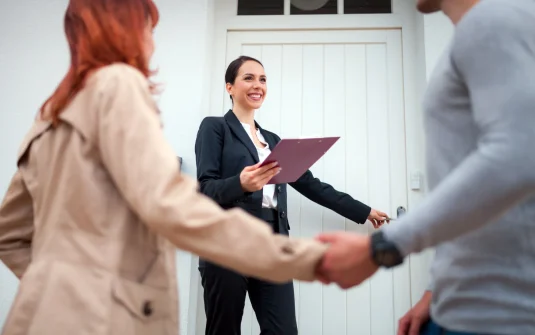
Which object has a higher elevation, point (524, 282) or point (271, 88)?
point (271, 88)

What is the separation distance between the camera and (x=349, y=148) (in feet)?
8.69

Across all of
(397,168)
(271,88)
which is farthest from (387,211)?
(271,88)

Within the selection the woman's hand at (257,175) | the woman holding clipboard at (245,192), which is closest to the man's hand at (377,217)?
the woman holding clipboard at (245,192)

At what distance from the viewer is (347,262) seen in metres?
0.85

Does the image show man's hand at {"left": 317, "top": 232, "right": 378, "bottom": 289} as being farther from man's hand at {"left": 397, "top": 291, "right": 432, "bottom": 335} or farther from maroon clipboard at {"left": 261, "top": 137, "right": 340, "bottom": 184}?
maroon clipboard at {"left": 261, "top": 137, "right": 340, "bottom": 184}

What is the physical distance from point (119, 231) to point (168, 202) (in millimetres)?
123

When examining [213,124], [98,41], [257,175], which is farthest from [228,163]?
[98,41]

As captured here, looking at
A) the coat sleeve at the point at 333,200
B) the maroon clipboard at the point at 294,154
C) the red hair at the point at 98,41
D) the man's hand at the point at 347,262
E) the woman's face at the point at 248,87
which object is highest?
the woman's face at the point at 248,87

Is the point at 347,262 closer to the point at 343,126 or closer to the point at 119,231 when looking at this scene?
the point at 119,231

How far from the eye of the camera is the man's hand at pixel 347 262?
849 millimetres

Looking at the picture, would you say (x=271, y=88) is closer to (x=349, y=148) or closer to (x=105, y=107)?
(x=349, y=148)

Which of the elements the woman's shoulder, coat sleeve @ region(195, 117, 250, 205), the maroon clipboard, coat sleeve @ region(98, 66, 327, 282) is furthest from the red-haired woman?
the woman's shoulder

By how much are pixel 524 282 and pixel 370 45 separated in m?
2.22

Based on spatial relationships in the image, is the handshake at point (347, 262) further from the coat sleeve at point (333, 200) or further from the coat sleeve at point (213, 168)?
the coat sleeve at point (333, 200)
